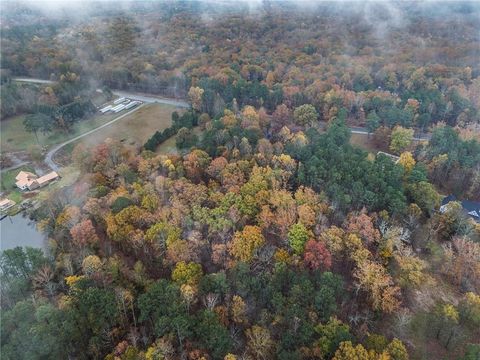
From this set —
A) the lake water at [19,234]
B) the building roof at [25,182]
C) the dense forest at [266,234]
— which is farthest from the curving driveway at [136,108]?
the lake water at [19,234]

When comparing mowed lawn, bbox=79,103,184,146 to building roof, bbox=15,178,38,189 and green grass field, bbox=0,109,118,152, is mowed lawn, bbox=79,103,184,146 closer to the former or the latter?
green grass field, bbox=0,109,118,152

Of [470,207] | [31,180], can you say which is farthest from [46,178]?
[470,207]

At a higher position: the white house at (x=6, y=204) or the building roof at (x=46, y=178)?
the building roof at (x=46, y=178)

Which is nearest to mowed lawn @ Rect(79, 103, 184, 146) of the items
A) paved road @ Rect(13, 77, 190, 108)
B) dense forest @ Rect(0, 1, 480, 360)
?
paved road @ Rect(13, 77, 190, 108)

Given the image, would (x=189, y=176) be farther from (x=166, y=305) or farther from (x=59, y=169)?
(x=59, y=169)

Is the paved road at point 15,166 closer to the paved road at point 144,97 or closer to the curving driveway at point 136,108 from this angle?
the curving driveway at point 136,108

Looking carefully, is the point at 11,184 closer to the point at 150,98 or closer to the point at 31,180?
the point at 31,180
